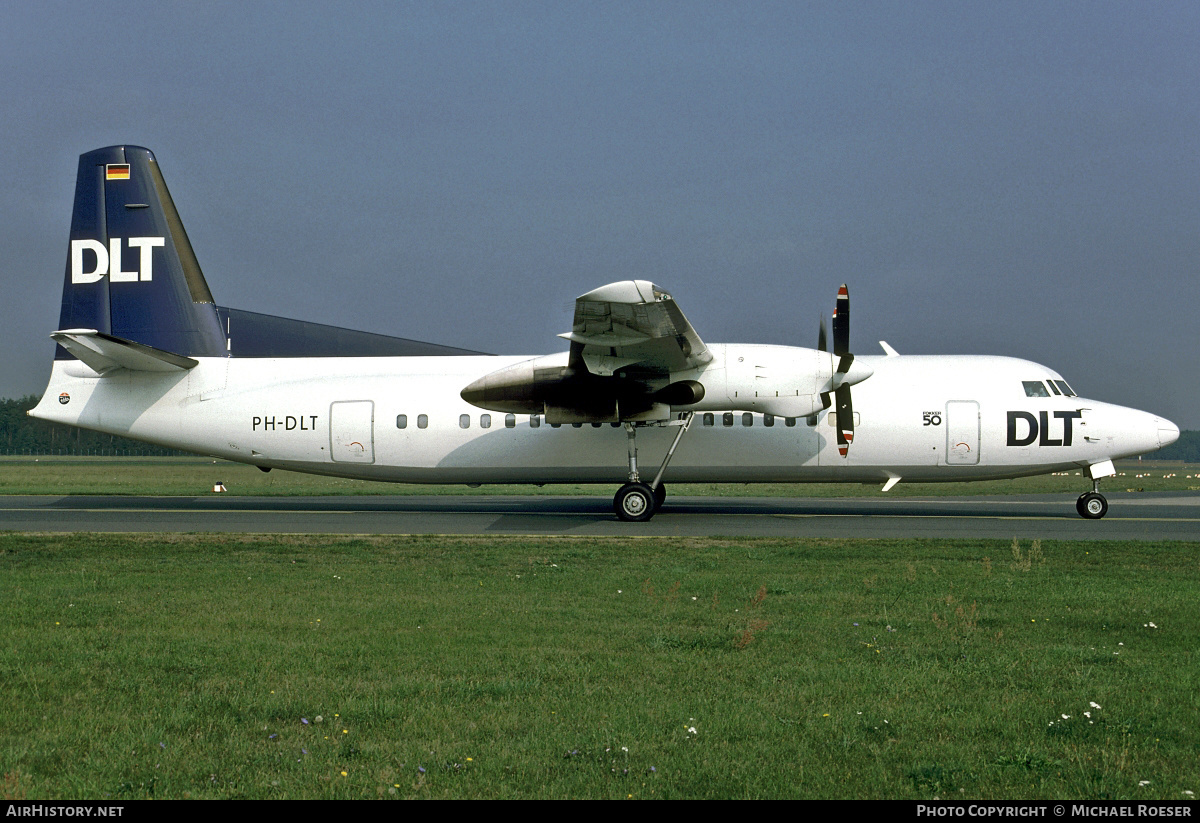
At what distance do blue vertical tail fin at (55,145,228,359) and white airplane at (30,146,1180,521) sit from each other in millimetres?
34

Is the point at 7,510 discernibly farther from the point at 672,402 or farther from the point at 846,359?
the point at 846,359

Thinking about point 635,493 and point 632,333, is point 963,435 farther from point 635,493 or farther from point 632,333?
point 632,333

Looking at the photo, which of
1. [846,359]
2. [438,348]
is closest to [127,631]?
[846,359]

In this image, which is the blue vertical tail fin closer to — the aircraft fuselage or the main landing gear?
the aircraft fuselage

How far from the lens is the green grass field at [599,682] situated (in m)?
4.45

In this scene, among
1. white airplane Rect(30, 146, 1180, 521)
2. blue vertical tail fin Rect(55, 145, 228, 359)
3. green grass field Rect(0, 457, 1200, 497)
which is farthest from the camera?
green grass field Rect(0, 457, 1200, 497)

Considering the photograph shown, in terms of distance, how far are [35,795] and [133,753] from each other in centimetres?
55

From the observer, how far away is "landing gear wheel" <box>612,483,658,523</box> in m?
19.0

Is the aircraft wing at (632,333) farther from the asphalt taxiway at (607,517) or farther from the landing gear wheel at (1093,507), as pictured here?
the landing gear wheel at (1093,507)

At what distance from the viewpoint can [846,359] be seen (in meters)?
17.8

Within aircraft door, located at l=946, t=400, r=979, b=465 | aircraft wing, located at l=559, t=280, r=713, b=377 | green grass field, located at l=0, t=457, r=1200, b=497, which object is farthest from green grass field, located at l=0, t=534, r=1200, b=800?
green grass field, located at l=0, t=457, r=1200, b=497

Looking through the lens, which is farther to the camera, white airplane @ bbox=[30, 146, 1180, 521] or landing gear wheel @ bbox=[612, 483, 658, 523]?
landing gear wheel @ bbox=[612, 483, 658, 523]

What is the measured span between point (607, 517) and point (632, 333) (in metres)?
4.89

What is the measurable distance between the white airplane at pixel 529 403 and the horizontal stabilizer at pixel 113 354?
66mm
